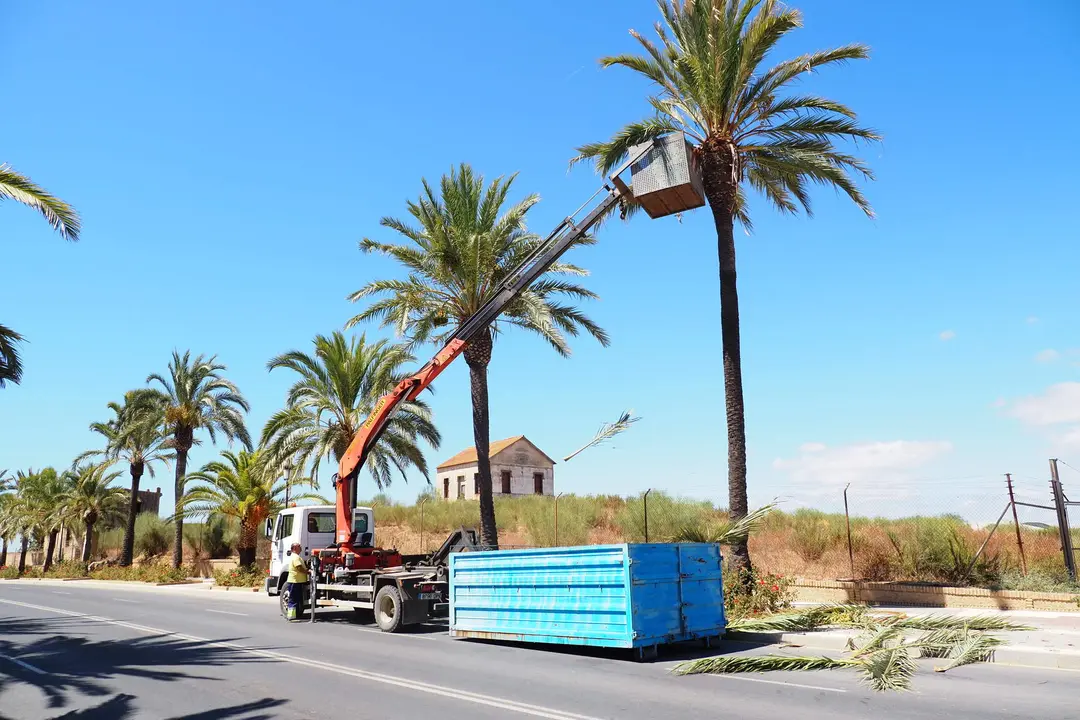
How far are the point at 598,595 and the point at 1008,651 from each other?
18.3ft

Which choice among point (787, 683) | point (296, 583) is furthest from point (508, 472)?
point (787, 683)

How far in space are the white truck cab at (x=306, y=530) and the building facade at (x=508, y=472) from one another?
35501mm

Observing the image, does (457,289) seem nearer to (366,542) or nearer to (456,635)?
(366,542)

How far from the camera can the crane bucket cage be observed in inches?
532

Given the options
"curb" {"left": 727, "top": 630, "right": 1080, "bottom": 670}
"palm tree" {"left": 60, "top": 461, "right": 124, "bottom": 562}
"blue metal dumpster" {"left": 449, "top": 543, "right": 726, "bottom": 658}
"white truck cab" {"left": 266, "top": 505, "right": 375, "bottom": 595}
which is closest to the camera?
"curb" {"left": 727, "top": 630, "right": 1080, "bottom": 670}

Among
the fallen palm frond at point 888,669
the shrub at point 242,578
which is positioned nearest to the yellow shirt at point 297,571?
the fallen palm frond at point 888,669

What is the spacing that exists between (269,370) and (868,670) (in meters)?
24.6

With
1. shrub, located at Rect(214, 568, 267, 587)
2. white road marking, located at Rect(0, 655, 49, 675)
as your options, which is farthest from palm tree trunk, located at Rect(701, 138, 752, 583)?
shrub, located at Rect(214, 568, 267, 587)

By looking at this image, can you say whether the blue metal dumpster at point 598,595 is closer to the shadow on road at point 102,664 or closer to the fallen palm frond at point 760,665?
the fallen palm frond at point 760,665

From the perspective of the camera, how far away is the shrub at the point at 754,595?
1452 centimetres

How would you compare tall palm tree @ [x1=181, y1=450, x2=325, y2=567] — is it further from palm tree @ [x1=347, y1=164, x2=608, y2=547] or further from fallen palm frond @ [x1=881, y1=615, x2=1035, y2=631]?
fallen palm frond @ [x1=881, y1=615, x2=1035, y2=631]

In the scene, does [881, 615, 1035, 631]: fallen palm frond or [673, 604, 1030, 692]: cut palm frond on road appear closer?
[673, 604, 1030, 692]: cut palm frond on road

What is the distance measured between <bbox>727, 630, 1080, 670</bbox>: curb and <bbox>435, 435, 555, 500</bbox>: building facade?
43175 millimetres

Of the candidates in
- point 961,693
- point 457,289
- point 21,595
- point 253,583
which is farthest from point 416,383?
point 21,595
